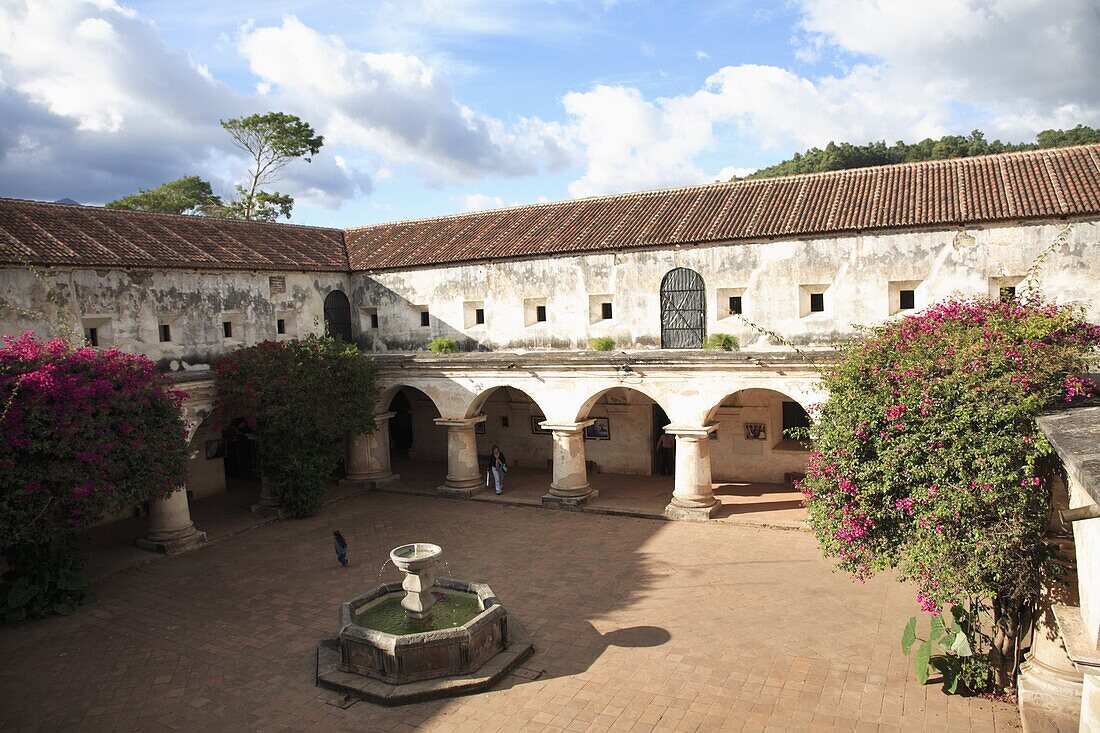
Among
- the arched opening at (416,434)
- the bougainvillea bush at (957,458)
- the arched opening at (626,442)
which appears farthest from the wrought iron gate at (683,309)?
the arched opening at (416,434)

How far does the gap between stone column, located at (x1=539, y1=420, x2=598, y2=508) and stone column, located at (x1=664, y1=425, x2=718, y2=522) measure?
8.39 feet

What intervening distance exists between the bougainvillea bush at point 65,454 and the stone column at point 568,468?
9.30 meters

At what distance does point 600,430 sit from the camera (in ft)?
78.8

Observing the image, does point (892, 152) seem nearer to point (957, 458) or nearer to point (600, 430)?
point (600, 430)

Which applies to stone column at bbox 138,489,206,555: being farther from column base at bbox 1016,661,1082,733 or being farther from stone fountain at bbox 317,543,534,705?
column base at bbox 1016,661,1082,733

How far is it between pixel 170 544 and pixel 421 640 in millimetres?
9548

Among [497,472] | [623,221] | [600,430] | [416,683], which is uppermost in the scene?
[623,221]

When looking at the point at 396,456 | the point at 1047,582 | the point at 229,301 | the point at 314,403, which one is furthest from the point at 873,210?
the point at 396,456

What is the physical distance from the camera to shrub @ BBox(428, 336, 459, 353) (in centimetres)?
2192

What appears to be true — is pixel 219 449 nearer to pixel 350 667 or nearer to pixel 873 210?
pixel 350 667

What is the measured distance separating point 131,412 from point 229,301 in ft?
20.3

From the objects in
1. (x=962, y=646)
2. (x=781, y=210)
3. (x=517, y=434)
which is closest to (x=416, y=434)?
(x=517, y=434)

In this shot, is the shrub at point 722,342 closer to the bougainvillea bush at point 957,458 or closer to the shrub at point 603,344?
the shrub at point 603,344

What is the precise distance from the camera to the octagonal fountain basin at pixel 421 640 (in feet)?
35.3
